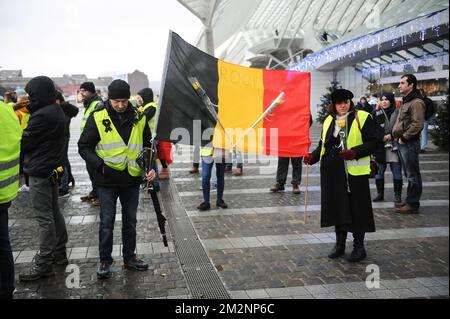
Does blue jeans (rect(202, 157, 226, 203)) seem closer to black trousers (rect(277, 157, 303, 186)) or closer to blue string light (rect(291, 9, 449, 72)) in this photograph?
black trousers (rect(277, 157, 303, 186))

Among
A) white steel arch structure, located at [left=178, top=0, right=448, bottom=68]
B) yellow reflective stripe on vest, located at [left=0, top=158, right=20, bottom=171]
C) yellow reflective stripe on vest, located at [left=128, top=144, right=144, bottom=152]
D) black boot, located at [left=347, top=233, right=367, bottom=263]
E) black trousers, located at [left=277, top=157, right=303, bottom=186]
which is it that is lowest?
black boot, located at [left=347, top=233, right=367, bottom=263]

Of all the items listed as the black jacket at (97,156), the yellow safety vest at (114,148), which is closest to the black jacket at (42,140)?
the black jacket at (97,156)

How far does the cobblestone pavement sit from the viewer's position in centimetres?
432

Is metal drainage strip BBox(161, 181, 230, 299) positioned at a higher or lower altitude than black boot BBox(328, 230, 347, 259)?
lower

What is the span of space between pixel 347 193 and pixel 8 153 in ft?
11.7

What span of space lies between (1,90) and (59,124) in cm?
822

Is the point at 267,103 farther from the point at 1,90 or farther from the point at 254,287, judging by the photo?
the point at 1,90

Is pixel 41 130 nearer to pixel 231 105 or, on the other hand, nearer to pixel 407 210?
pixel 231 105

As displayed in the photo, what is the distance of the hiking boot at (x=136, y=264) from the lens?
15.9 feet

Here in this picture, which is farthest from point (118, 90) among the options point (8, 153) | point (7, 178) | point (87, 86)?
point (87, 86)

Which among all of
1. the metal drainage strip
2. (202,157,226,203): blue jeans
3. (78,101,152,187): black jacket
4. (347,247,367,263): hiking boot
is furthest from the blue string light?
(78,101,152,187): black jacket

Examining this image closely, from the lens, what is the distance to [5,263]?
12.8 feet

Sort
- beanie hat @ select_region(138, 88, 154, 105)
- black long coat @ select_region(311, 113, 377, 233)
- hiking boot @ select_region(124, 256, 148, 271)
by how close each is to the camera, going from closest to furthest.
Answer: hiking boot @ select_region(124, 256, 148, 271) → black long coat @ select_region(311, 113, 377, 233) → beanie hat @ select_region(138, 88, 154, 105)
